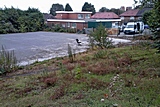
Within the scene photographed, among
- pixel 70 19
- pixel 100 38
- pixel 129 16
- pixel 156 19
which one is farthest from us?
pixel 129 16

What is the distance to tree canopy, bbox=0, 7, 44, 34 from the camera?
38.0 metres

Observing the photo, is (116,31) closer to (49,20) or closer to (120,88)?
(49,20)

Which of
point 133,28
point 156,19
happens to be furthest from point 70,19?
point 156,19

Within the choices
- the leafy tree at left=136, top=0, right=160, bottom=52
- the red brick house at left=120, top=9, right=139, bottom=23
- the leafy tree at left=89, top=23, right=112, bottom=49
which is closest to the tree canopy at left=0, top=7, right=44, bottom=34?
the red brick house at left=120, top=9, right=139, bottom=23

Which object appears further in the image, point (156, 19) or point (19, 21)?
point (19, 21)

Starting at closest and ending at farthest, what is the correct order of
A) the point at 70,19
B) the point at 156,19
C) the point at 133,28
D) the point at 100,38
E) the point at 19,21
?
the point at 156,19, the point at 100,38, the point at 133,28, the point at 19,21, the point at 70,19

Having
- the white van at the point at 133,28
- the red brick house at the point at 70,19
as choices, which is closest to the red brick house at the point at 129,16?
the red brick house at the point at 70,19

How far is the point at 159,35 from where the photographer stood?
294 inches

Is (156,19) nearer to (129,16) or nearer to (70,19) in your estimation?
(70,19)

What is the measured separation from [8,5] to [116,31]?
26235 mm

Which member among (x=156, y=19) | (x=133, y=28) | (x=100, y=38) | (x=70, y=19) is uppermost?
(x=70, y=19)

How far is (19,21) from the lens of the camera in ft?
132

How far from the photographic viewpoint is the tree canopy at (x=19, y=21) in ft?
125

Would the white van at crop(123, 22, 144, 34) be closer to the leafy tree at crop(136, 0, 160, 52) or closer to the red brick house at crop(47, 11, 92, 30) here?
the red brick house at crop(47, 11, 92, 30)
